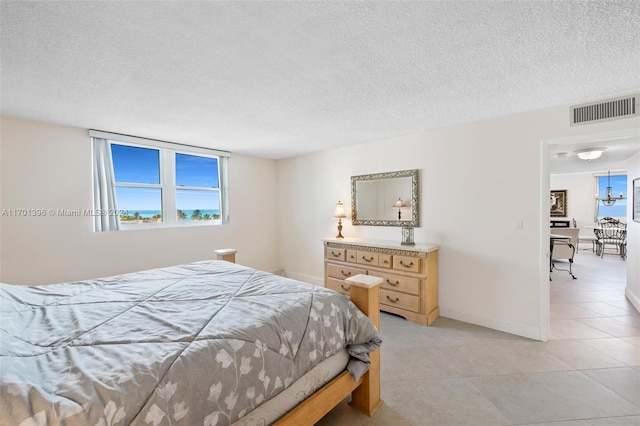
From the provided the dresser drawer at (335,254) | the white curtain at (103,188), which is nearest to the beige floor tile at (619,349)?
the dresser drawer at (335,254)

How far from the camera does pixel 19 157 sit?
2.74 metres

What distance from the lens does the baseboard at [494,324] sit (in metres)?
2.71

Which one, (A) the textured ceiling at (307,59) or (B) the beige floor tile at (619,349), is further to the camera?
(B) the beige floor tile at (619,349)

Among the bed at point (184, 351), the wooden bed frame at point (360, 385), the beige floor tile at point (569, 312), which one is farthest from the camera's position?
the beige floor tile at point (569, 312)

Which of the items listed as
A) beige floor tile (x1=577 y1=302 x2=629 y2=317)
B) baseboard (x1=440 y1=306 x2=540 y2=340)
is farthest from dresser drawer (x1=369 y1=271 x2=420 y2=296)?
beige floor tile (x1=577 y1=302 x2=629 y2=317)

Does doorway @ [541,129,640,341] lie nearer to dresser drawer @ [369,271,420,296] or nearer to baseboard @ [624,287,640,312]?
baseboard @ [624,287,640,312]

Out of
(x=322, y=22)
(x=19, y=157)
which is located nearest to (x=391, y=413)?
(x=322, y=22)

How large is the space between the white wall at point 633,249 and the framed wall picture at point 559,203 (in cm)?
536

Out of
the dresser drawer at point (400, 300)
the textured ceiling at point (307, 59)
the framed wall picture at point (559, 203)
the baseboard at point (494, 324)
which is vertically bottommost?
the baseboard at point (494, 324)

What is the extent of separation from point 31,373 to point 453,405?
223cm

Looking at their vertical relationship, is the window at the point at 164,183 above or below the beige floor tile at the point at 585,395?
above

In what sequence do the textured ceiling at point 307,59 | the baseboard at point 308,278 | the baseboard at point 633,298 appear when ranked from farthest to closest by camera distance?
1. the baseboard at point 308,278
2. the baseboard at point 633,298
3. the textured ceiling at point 307,59

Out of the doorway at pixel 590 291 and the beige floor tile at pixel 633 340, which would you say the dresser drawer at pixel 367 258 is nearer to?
the doorway at pixel 590 291

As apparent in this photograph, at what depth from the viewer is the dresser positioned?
305 centimetres
